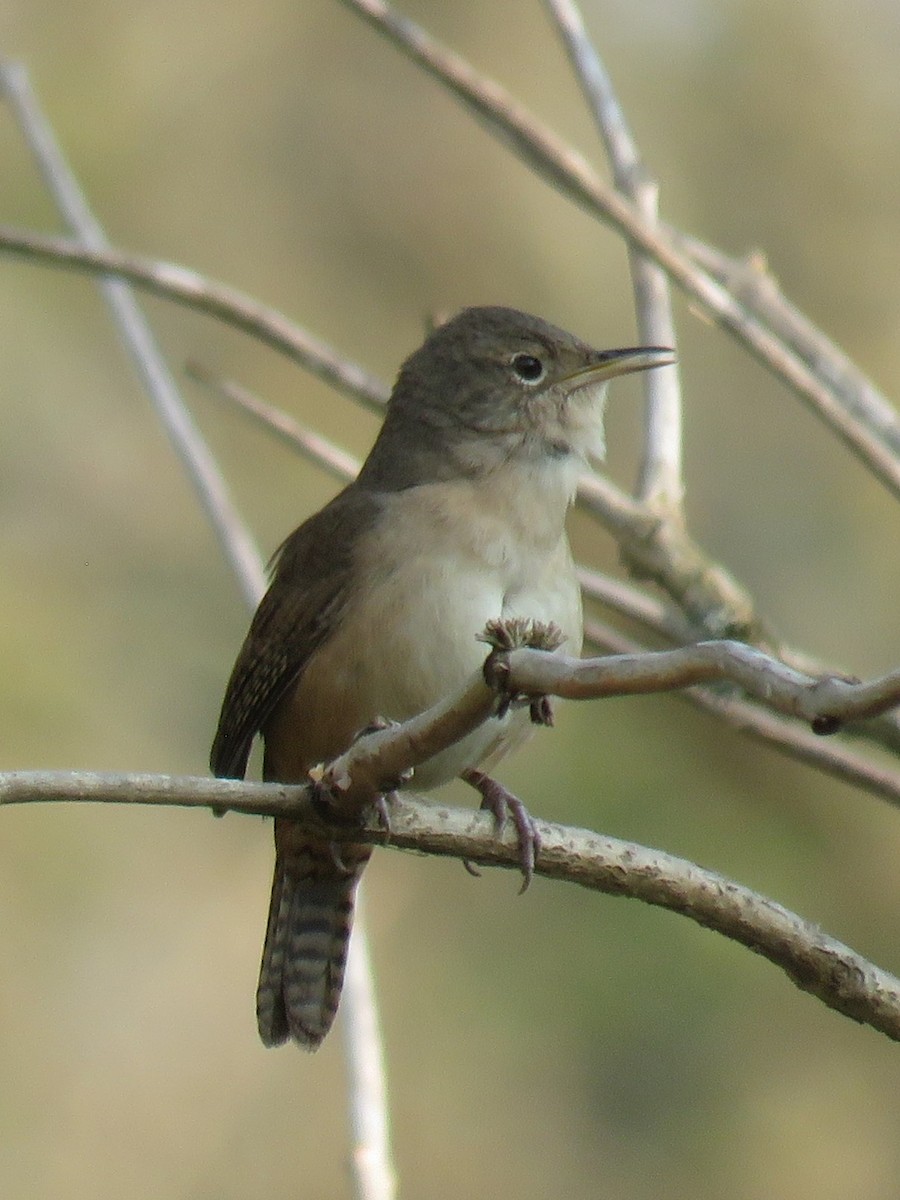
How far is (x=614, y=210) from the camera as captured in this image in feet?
12.5

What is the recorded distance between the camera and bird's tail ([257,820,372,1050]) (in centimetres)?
439

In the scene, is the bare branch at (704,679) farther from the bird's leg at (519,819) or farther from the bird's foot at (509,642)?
the bird's leg at (519,819)

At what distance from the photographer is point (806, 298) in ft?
27.6

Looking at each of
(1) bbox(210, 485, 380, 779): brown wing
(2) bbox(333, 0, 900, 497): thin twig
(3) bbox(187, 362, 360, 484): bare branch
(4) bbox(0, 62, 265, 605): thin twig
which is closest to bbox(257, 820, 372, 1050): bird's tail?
(1) bbox(210, 485, 380, 779): brown wing

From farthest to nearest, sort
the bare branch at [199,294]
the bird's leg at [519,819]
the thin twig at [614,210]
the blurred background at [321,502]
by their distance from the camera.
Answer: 1. the blurred background at [321,502]
2. the bare branch at [199,294]
3. the thin twig at [614,210]
4. the bird's leg at [519,819]

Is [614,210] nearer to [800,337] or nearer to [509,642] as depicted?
[800,337]

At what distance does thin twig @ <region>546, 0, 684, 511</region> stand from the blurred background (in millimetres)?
A: 2860

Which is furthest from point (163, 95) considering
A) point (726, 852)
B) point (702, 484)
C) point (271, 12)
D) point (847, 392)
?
point (847, 392)

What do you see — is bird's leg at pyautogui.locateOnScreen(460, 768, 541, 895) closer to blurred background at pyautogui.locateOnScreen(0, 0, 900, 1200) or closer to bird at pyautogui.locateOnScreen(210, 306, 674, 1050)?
bird at pyautogui.locateOnScreen(210, 306, 674, 1050)

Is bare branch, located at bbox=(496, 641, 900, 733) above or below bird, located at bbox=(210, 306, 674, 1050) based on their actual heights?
below

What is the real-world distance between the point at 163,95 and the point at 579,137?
221 centimetres

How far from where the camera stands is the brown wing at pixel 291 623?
171 inches

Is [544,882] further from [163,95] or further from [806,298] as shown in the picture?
[163,95]

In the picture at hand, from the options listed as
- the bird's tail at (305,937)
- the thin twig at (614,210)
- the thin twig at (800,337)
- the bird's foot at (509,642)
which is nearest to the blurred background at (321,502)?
the bird's tail at (305,937)
